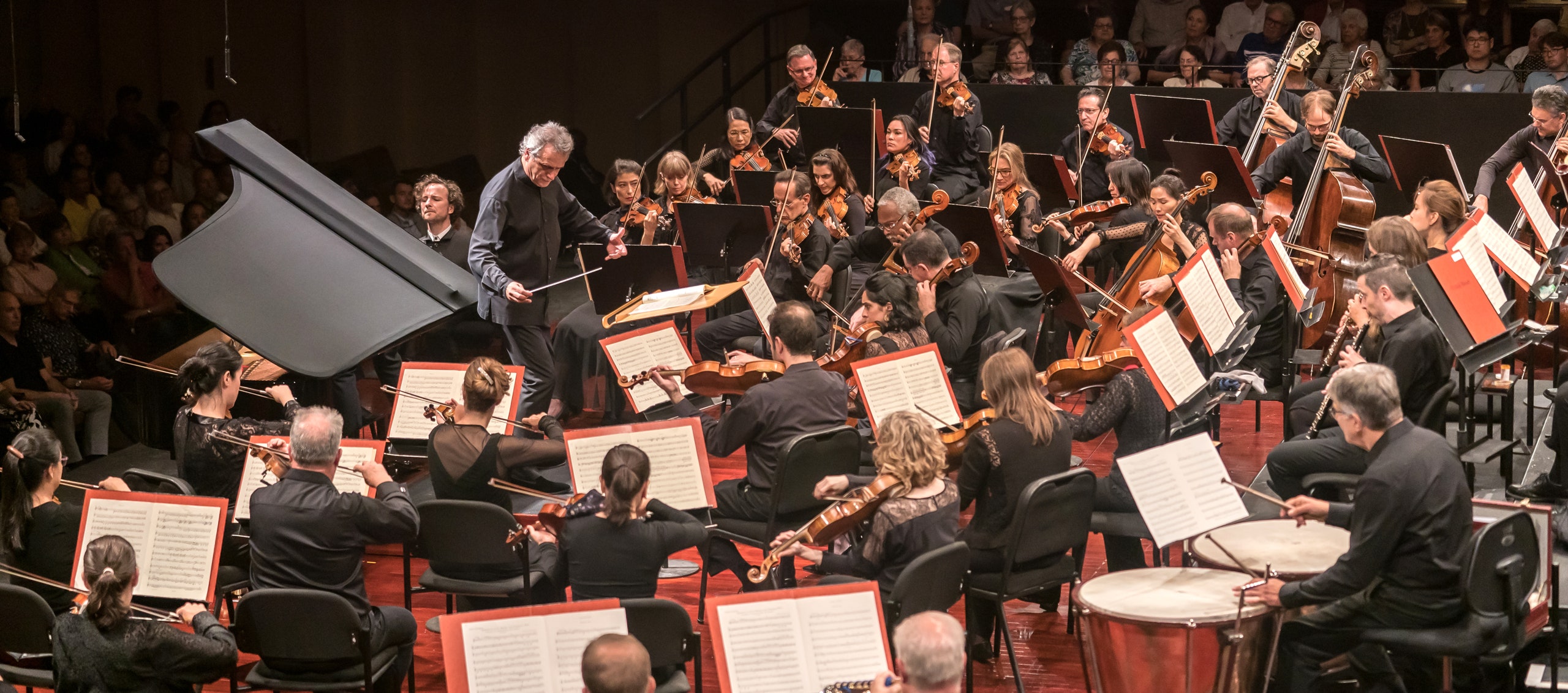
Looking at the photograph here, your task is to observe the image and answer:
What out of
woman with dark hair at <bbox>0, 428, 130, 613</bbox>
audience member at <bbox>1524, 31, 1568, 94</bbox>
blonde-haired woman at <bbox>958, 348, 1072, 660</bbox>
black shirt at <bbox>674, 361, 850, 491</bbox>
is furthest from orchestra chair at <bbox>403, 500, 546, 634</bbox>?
audience member at <bbox>1524, 31, 1568, 94</bbox>

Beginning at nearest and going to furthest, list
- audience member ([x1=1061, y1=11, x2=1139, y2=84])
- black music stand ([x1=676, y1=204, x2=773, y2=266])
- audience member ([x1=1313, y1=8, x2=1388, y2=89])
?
black music stand ([x1=676, y1=204, x2=773, y2=266]) < audience member ([x1=1313, y1=8, x2=1388, y2=89]) < audience member ([x1=1061, y1=11, x2=1139, y2=84])

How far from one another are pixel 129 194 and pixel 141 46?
79.0 inches

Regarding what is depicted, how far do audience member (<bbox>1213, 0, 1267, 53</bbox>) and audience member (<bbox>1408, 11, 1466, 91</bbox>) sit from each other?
3.72ft

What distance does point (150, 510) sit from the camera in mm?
4270

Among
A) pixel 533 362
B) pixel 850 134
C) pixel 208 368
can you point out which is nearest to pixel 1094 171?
pixel 850 134

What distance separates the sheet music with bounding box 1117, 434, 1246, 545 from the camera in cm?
410

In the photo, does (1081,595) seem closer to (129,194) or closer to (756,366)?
(756,366)

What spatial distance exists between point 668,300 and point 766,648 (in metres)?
2.76

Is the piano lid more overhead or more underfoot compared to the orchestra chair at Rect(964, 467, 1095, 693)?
more overhead

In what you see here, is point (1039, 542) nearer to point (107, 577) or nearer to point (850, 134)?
point (107, 577)

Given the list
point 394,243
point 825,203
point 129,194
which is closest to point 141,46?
point 129,194

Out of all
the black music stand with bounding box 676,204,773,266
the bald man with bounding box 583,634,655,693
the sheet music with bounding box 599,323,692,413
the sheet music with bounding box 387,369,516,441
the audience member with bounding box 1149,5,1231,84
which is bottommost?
the bald man with bounding box 583,634,655,693

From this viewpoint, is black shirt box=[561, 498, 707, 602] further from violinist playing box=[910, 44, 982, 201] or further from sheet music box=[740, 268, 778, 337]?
violinist playing box=[910, 44, 982, 201]

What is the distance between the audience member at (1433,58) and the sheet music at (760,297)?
5911 millimetres
